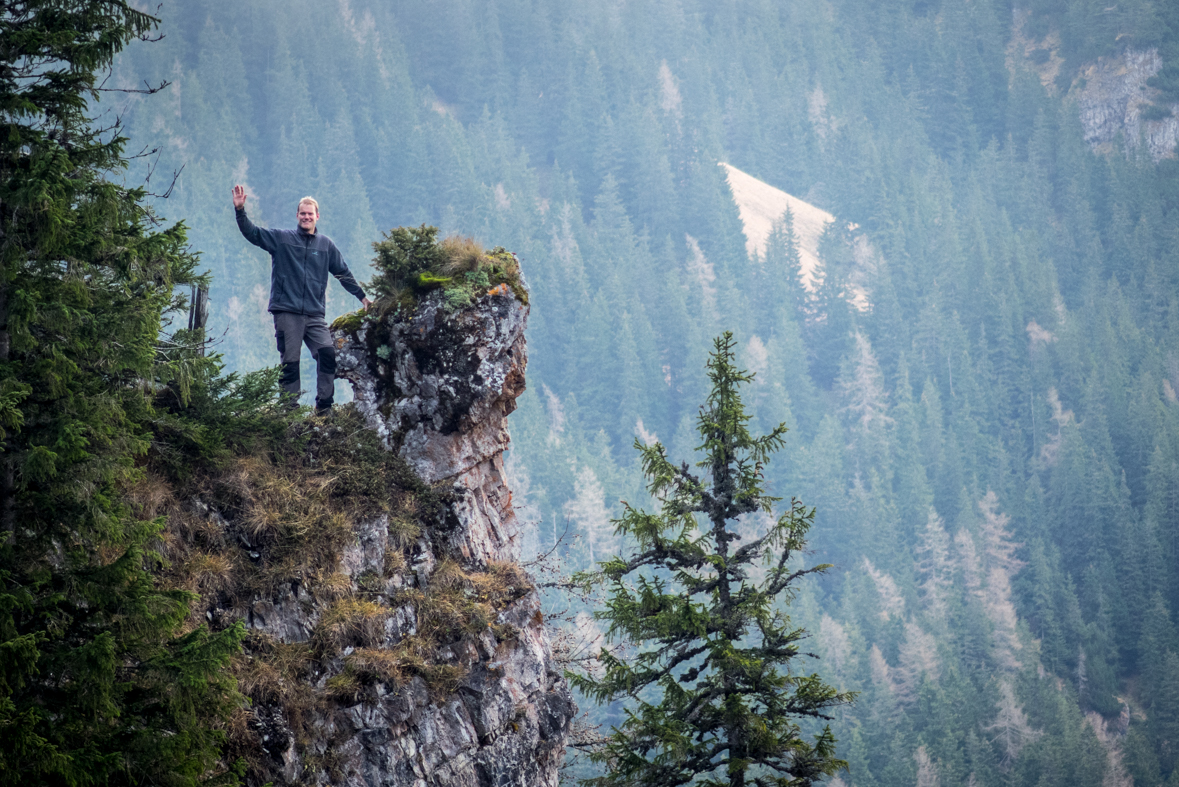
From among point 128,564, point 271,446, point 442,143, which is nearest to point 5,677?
point 128,564

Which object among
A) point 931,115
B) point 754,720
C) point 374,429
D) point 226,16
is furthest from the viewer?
point 931,115

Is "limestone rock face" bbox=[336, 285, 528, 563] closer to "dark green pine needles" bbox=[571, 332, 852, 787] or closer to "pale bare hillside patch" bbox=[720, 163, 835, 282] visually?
"dark green pine needles" bbox=[571, 332, 852, 787]

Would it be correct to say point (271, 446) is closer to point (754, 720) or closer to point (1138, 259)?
point (754, 720)

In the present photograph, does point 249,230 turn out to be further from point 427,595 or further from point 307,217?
point 427,595

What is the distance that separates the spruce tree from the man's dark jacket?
120 inches

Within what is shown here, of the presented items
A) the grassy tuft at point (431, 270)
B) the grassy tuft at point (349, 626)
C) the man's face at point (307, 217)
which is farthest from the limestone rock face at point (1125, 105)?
the grassy tuft at point (349, 626)

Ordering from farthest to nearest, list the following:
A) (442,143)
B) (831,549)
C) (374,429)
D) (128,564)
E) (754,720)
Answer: (442,143) → (831,549) → (374,429) → (754,720) → (128,564)

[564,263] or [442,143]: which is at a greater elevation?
[442,143]

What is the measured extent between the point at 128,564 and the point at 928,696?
6745cm

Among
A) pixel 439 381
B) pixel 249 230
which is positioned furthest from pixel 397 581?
pixel 249 230

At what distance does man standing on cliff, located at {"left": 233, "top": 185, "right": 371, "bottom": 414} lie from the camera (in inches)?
374

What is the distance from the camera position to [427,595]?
29.6 feet

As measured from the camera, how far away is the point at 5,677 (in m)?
5.17

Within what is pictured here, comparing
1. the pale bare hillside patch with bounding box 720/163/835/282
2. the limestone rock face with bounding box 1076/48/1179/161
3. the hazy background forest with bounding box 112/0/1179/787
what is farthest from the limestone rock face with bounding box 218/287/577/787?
the limestone rock face with bounding box 1076/48/1179/161
